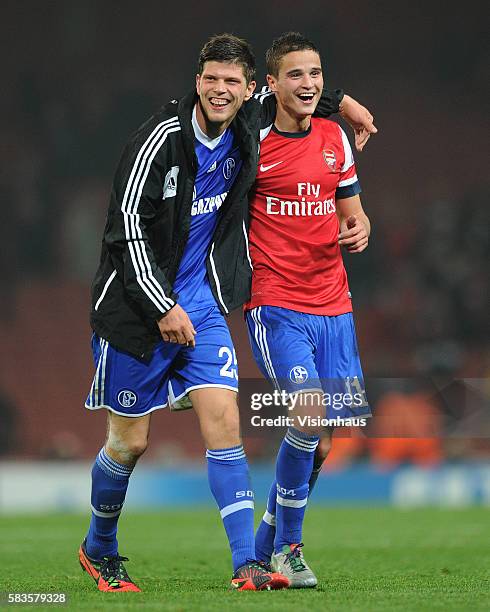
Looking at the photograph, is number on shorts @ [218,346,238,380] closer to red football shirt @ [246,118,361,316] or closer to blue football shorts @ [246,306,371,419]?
blue football shorts @ [246,306,371,419]

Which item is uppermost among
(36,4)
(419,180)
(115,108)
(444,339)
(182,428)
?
(36,4)

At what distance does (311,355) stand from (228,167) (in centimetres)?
101

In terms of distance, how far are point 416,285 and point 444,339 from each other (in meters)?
1.26

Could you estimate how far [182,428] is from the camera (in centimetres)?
2017

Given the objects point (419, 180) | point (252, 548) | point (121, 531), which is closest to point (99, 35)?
point (419, 180)

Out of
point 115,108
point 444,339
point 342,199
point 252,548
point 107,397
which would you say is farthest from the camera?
point 115,108

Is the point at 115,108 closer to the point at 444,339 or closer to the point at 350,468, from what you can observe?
the point at 444,339

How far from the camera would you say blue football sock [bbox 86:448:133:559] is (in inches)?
217

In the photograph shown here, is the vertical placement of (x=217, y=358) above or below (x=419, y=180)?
above

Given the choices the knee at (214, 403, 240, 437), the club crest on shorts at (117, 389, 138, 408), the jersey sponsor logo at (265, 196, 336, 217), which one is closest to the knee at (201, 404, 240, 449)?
the knee at (214, 403, 240, 437)

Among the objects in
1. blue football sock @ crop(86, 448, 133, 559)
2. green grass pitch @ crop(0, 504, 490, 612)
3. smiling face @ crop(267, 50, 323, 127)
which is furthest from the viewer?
smiling face @ crop(267, 50, 323, 127)

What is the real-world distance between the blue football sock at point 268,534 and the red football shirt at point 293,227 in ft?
3.16

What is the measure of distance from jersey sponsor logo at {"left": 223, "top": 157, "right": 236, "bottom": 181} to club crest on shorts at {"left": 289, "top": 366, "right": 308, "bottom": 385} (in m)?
0.95

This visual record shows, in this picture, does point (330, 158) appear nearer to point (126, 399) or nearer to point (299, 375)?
point (299, 375)
